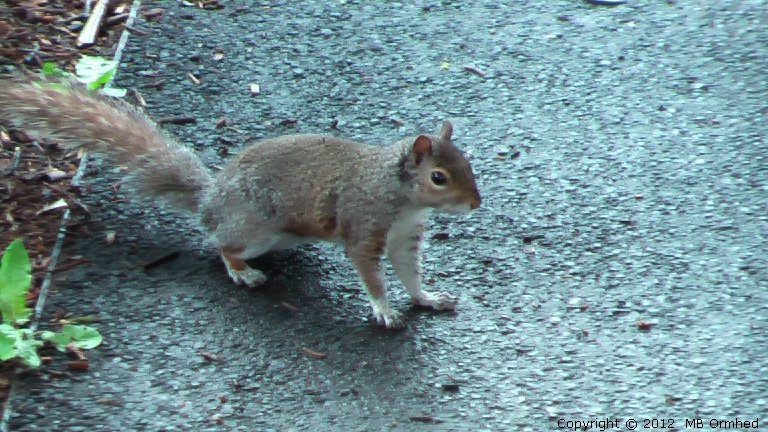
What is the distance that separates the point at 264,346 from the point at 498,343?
0.63 m

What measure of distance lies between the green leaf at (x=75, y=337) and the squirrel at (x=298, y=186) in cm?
46

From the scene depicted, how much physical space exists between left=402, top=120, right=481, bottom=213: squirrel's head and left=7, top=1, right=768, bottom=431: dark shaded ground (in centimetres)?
35

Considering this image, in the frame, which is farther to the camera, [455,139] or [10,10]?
[10,10]

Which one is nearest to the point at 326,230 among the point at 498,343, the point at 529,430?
the point at 498,343

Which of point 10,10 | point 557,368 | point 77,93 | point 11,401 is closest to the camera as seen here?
point 11,401

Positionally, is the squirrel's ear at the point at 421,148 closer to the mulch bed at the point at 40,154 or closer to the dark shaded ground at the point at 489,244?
the dark shaded ground at the point at 489,244

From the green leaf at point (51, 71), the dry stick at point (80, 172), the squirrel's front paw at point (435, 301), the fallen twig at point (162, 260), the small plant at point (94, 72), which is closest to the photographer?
the squirrel's front paw at point (435, 301)

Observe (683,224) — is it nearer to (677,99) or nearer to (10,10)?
(677,99)

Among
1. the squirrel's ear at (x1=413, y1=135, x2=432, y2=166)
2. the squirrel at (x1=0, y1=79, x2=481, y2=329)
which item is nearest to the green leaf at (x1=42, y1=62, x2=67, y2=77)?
the squirrel at (x1=0, y1=79, x2=481, y2=329)

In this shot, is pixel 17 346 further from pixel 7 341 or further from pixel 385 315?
pixel 385 315

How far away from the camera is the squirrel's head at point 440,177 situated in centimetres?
271

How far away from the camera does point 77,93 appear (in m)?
3.17

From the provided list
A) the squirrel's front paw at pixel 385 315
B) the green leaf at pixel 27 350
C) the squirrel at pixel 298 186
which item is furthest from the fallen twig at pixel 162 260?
the squirrel's front paw at pixel 385 315

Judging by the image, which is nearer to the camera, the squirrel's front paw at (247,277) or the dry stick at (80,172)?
the squirrel's front paw at (247,277)
